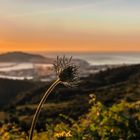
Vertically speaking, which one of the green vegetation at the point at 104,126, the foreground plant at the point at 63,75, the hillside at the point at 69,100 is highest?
the foreground plant at the point at 63,75

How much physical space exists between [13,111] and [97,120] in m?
144

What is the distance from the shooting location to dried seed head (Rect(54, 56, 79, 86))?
5.39 metres

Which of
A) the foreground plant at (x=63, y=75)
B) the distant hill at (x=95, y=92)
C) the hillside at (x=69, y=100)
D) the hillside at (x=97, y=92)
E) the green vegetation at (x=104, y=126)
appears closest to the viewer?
the foreground plant at (x=63, y=75)

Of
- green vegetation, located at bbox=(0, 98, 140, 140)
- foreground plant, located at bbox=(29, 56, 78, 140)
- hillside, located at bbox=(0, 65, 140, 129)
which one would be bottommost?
hillside, located at bbox=(0, 65, 140, 129)

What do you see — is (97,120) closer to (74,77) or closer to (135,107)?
(135,107)

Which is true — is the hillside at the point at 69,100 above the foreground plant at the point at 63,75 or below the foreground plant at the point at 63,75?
below

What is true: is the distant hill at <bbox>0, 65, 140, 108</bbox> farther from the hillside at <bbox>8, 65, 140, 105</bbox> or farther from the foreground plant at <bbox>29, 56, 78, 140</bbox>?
the foreground plant at <bbox>29, 56, 78, 140</bbox>

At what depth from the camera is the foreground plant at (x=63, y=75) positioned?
209 inches

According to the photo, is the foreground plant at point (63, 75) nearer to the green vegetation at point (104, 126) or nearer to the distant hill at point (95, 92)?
the green vegetation at point (104, 126)

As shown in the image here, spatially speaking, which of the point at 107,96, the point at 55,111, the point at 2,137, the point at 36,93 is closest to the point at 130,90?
the point at 107,96

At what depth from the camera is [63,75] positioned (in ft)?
17.7

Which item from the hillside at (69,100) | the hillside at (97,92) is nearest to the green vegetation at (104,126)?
the hillside at (69,100)

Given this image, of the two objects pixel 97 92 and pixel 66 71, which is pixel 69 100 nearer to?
pixel 97 92

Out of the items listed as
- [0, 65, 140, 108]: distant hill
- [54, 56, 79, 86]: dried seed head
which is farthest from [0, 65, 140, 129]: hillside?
[54, 56, 79, 86]: dried seed head
